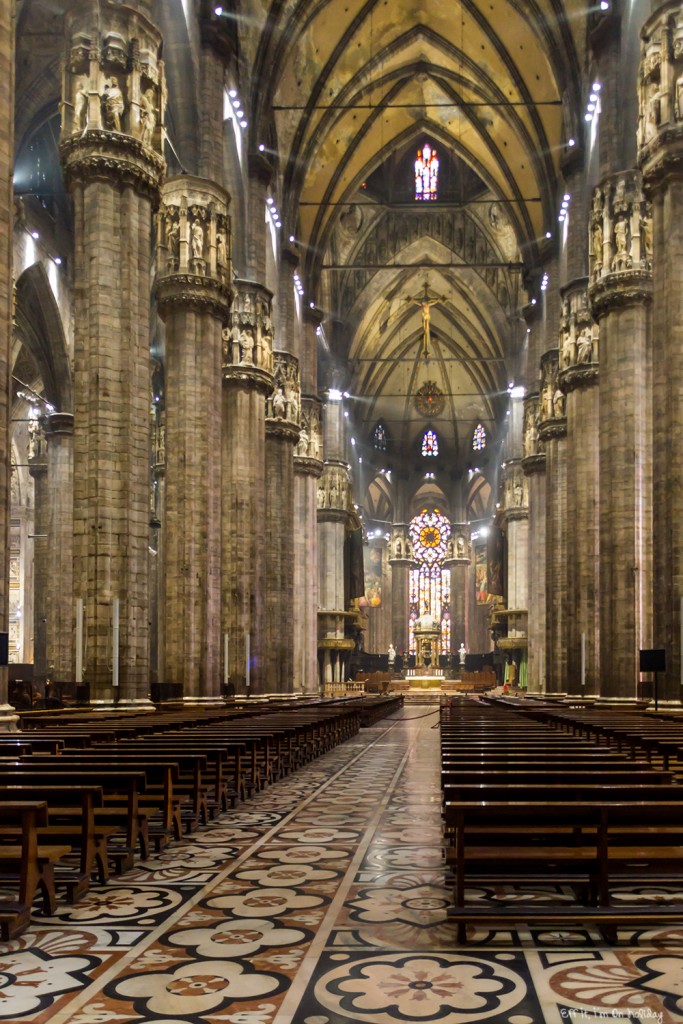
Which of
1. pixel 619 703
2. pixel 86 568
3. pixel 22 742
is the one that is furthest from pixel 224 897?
pixel 619 703

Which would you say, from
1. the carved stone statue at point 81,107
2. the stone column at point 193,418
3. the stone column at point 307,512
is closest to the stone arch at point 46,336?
the stone column at point 193,418

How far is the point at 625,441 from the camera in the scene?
25.4 meters

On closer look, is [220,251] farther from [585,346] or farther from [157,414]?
[157,414]

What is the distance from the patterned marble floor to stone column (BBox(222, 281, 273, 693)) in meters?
22.1

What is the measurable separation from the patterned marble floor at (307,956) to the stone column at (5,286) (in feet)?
17.6

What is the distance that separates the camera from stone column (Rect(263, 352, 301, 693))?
37.8 metres

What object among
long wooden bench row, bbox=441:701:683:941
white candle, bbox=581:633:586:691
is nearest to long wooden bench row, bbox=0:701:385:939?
long wooden bench row, bbox=441:701:683:941

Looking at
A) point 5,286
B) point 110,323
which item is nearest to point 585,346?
point 110,323

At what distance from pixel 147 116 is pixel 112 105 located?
→ 31.5 inches

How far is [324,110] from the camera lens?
42844 mm

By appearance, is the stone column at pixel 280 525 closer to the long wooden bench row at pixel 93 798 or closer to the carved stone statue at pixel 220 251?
the carved stone statue at pixel 220 251

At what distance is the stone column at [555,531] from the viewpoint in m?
36.1

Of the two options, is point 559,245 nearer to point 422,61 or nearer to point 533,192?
point 533,192

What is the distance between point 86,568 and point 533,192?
34637 mm
